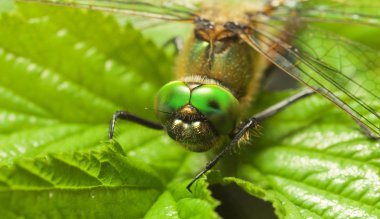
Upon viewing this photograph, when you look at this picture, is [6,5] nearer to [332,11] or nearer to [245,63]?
[245,63]

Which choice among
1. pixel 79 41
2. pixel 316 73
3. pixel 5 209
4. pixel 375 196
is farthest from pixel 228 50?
pixel 5 209

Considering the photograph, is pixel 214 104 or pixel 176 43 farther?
pixel 176 43

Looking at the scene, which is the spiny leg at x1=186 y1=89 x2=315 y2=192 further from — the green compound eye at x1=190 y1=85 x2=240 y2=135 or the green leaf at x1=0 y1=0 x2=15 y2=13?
the green leaf at x1=0 y1=0 x2=15 y2=13

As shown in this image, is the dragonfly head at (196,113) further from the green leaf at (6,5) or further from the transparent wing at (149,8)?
the green leaf at (6,5)

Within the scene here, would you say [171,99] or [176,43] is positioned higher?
[176,43]

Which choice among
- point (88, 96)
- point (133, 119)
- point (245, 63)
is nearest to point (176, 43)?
point (245, 63)

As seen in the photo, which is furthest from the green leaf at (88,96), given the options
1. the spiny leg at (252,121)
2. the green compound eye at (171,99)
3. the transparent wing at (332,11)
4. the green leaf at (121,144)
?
the transparent wing at (332,11)
